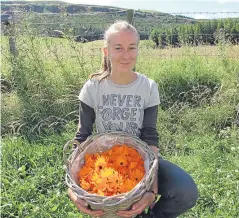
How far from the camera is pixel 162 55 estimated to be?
5652 millimetres

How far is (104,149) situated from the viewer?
2.21 metres

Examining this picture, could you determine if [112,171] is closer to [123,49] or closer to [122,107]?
[122,107]

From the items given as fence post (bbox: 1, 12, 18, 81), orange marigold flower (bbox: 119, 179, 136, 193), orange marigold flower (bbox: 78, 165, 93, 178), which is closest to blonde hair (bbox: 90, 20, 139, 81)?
orange marigold flower (bbox: 78, 165, 93, 178)

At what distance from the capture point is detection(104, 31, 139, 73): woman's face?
2113 mm

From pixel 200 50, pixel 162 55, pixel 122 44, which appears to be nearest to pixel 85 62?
pixel 162 55

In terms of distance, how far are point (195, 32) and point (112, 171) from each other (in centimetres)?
478

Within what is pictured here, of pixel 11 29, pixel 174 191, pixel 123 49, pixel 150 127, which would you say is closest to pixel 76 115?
pixel 11 29

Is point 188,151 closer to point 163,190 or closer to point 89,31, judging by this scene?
point 163,190

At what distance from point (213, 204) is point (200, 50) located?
3.34 metres

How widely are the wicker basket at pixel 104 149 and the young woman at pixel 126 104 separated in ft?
0.36

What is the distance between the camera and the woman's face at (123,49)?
2113 millimetres

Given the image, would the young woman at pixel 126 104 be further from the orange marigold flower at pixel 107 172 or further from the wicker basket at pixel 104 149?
the orange marigold flower at pixel 107 172

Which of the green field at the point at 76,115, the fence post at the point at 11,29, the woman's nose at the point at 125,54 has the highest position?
the woman's nose at the point at 125,54

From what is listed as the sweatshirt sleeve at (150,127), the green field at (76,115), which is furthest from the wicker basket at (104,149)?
the green field at (76,115)
